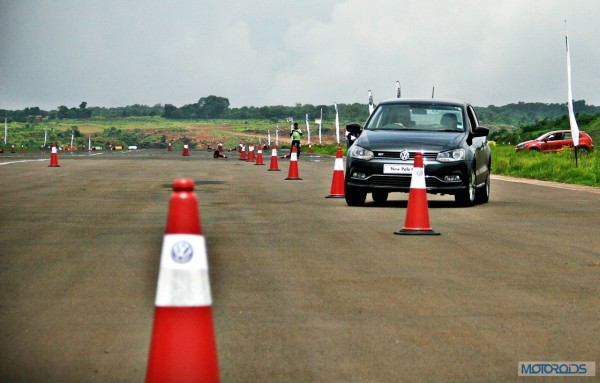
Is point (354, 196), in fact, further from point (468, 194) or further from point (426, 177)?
point (468, 194)

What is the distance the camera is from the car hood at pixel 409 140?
18.5 meters

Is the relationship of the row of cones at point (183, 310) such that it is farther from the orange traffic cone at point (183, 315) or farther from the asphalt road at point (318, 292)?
the asphalt road at point (318, 292)

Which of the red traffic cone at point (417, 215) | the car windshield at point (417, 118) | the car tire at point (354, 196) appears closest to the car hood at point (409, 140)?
the car windshield at point (417, 118)

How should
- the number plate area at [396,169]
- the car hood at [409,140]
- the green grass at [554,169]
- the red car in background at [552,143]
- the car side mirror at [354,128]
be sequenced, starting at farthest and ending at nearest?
the red car in background at [552,143] < the green grass at [554,169] < the car side mirror at [354,128] < the car hood at [409,140] < the number plate area at [396,169]

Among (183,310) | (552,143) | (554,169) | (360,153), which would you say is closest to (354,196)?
(360,153)

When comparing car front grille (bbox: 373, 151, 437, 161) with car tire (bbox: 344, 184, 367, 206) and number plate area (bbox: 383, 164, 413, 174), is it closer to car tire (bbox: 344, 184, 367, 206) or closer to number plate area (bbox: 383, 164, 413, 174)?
number plate area (bbox: 383, 164, 413, 174)

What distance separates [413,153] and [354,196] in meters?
1.13

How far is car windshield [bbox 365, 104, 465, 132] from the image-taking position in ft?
64.4

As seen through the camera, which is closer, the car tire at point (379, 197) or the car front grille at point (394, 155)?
the car front grille at point (394, 155)

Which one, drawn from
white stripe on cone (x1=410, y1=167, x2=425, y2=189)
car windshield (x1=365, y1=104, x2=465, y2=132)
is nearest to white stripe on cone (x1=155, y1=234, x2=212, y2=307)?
white stripe on cone (x1=410, y1=167, x2=425, y2=189)

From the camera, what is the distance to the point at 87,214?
16.5 metres

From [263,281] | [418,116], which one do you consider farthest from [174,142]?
[263,281]

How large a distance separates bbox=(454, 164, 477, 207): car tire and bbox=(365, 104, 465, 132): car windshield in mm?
938

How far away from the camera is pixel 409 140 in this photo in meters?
18.6
